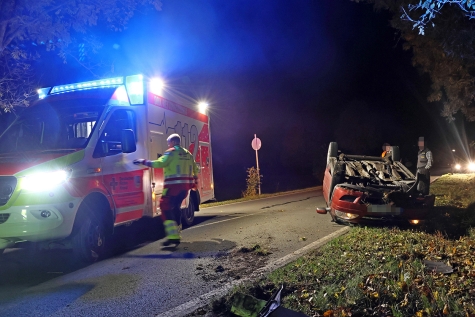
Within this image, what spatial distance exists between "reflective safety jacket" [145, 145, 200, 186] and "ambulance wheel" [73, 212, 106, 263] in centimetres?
129

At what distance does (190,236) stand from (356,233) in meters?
3.16

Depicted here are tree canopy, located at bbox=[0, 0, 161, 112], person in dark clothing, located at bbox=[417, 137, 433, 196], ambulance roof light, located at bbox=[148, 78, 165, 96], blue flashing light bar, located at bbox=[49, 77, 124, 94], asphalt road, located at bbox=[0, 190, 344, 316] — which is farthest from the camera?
tree canopy, located at bbox=[0, 0, 161, 112]

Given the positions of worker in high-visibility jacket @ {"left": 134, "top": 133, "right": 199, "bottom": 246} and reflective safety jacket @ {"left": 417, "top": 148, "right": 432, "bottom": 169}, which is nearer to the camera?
worker in high-visibility jacket @ {"left": 134, "top": 133, "right": 199, "bottom": 246}

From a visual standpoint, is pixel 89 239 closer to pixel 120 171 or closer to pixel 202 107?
pixel 120 171

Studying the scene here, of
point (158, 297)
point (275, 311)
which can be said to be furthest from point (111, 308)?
point (275, 311)

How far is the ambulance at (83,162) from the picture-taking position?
212 inches

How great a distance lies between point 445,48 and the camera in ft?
30.2

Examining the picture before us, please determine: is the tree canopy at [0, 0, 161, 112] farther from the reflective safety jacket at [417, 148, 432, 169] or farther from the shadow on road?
the reflective safety jacket at [417, 148, 432, 169]

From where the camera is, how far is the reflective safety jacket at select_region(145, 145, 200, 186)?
6.98 meters

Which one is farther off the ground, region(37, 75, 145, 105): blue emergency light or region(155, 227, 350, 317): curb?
region(37, 75, 145, 105): blue emergency light

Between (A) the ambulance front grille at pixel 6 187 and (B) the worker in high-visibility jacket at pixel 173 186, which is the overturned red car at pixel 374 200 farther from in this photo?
(A) the ambulance front grille at pixel 6 187

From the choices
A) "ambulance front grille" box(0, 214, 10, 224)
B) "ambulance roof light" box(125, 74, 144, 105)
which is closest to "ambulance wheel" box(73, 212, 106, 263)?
"ambulance front grille" box(0, 214, 10, 224)

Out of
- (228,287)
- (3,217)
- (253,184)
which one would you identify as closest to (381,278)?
(228,287)

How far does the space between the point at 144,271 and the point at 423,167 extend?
848cm
